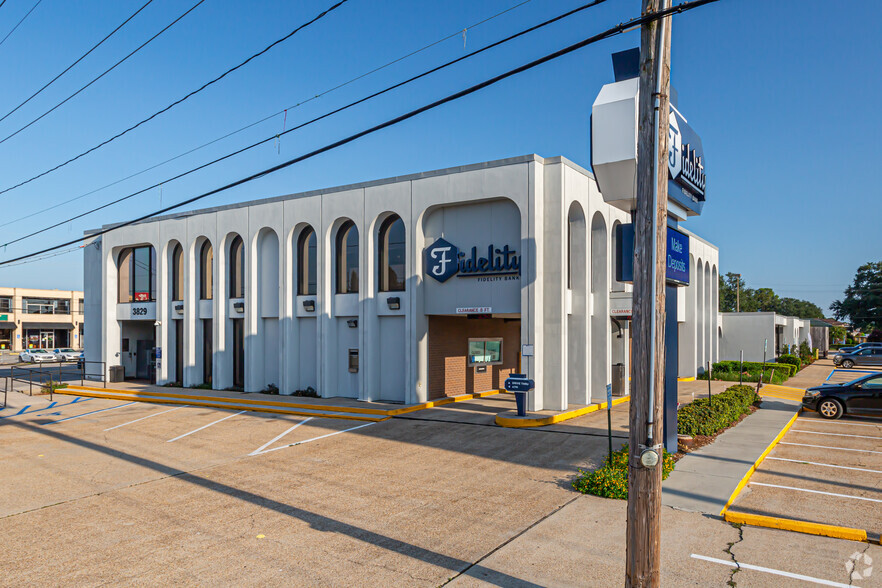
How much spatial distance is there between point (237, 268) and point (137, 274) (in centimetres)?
760

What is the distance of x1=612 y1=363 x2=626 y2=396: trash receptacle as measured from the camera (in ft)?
73.7

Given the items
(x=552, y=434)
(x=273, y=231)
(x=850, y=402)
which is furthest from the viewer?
(x=273, y=231)

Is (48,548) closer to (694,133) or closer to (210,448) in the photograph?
(210,448)

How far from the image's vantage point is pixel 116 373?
29594 mm

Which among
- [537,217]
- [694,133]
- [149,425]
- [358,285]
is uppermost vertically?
[694,133]

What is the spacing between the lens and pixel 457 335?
Result: 2255cm

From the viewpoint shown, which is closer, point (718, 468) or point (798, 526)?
point (798, 526)

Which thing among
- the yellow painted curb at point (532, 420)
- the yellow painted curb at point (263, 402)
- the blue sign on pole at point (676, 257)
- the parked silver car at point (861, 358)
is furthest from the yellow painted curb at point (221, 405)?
the parked silver car at point (861, 358)

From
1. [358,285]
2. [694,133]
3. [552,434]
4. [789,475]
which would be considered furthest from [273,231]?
[789,475]

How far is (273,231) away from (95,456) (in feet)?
41.1

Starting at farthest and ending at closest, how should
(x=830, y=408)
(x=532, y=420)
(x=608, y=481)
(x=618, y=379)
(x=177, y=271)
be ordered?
(x=177, y=271)
(x=618, y=379)
(x=830, y=408)
(x=532, y=420)
(x=608, y=481)

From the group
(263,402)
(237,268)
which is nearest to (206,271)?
(237,268)

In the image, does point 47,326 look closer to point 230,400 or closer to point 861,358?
point 230,400

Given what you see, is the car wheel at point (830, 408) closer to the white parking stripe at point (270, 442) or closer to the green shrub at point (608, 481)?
the green shrub at point (608, 481)
